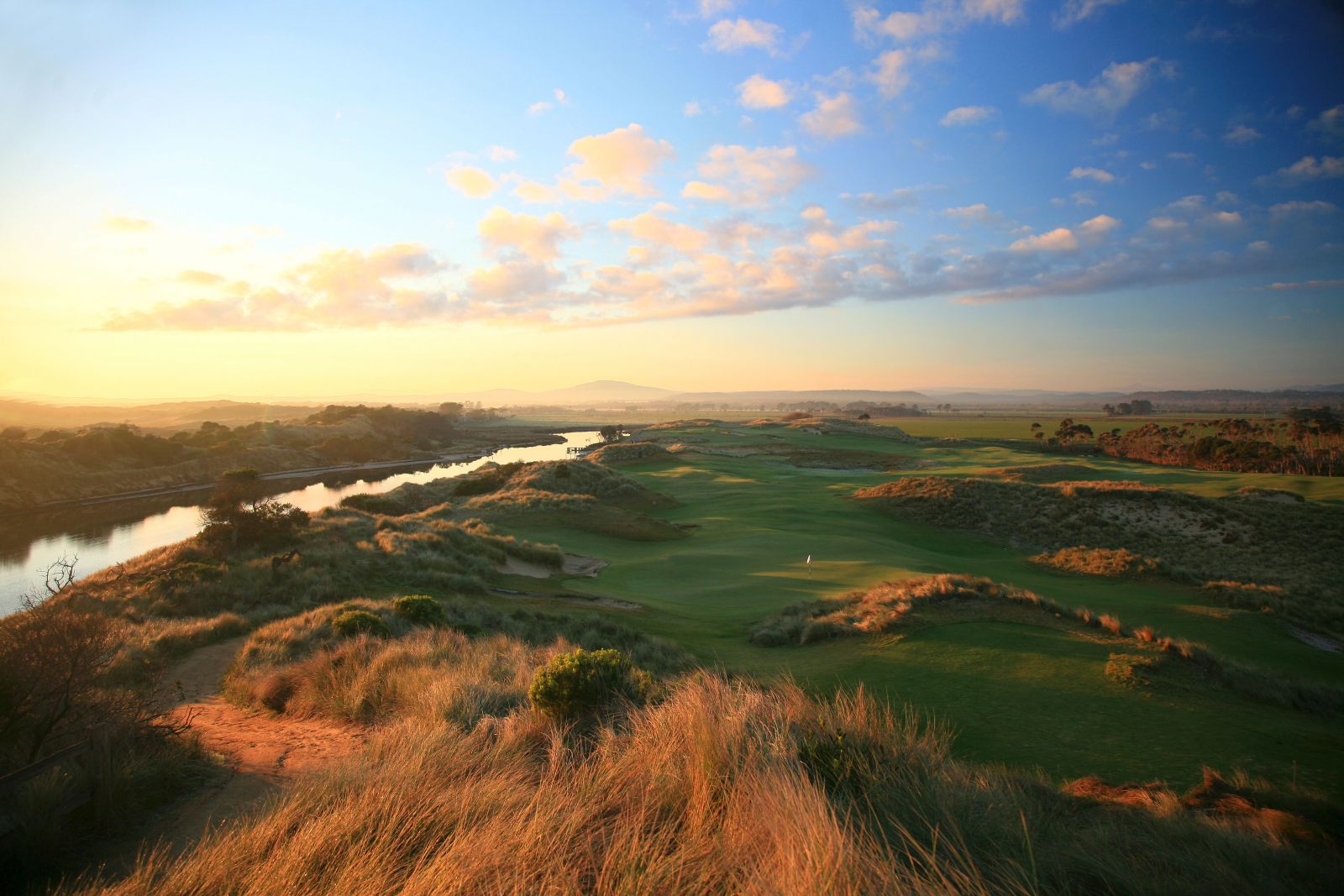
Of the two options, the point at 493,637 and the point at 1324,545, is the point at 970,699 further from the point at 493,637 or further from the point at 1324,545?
the point at 1324,545

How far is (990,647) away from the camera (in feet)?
35.2

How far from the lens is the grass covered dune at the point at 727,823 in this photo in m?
3.01

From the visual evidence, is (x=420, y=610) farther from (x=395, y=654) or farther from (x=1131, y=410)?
(x=1131, y=410)

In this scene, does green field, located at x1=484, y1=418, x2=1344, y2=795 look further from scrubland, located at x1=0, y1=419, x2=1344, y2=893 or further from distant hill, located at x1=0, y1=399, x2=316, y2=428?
distant hill, located at x1=0, y1=399, x2=316, y2=428

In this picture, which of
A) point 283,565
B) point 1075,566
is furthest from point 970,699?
point 283,565

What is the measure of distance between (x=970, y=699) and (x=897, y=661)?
5.66 ft

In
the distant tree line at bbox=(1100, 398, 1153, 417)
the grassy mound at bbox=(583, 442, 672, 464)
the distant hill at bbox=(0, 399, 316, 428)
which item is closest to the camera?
the grassy mound at bbox=(583, 442, 672, 464)

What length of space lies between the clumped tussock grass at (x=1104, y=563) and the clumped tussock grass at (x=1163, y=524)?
0.72 metres

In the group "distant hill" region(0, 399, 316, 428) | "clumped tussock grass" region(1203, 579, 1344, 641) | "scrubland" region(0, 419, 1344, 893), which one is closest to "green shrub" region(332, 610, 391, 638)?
"scrubland" region(0, 419, 1344, 893)

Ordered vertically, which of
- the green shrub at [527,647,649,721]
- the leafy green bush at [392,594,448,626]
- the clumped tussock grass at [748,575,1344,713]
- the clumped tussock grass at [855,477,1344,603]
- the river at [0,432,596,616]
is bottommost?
the river at [0,432,596,616]

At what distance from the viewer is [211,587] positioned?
597 inches

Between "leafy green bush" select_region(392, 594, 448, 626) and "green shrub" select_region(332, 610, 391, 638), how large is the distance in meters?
0.89

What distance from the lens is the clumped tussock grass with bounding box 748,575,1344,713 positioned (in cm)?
903

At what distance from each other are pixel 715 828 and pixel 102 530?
149 ft
